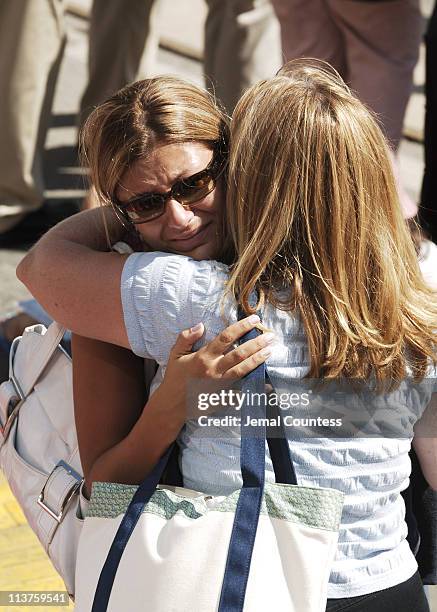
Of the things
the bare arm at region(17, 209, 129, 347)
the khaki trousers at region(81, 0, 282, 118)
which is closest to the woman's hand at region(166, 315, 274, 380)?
the bare arm at region(17, 209, 129, 347)

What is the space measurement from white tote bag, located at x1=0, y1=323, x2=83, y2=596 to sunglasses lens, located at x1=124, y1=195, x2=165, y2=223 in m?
0.28

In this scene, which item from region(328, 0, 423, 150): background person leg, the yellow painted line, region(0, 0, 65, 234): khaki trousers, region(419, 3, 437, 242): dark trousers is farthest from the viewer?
region(0, 0, 65, 234): khaki trousers

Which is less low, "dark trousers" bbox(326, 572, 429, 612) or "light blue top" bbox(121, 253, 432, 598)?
"light blue top" bbox(121, 253, 432, 598)

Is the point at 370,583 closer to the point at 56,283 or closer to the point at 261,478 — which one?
the point at 261,478

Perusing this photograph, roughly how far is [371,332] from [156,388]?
16.2 inches

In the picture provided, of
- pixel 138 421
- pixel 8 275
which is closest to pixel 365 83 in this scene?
pixel 8 275

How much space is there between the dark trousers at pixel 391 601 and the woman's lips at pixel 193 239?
29.3 inches

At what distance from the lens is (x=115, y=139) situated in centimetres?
211

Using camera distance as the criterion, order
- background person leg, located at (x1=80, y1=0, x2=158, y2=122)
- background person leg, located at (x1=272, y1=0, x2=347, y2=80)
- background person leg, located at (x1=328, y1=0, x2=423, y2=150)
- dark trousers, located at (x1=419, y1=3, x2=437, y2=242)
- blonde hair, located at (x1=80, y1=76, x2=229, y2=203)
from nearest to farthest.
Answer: blonde hair, located at (x1=80, y1=76, x2=229, y2=203), dark trousers, located at (x1=419, y1=3, x2=437, y2=242), background person leg, located at (x1=328, y1=0, x2=423, y2=150), background person leg, located at (x1=272, y1=0, x2=347, y2=80), background person leg, located at (x1=80, y1=0, x2=158, y2=122)

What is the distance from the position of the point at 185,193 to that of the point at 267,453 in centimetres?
58

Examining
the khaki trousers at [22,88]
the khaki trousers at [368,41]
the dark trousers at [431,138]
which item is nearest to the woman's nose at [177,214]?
the dark trousers at [431,138]

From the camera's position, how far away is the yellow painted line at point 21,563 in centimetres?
290

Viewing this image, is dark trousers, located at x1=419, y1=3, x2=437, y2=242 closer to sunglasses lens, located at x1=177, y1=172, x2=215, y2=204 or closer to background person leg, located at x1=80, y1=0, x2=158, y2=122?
background person leg, located at x1=80, y1=0, x2=158, y2=122

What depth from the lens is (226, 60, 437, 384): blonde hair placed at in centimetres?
189
